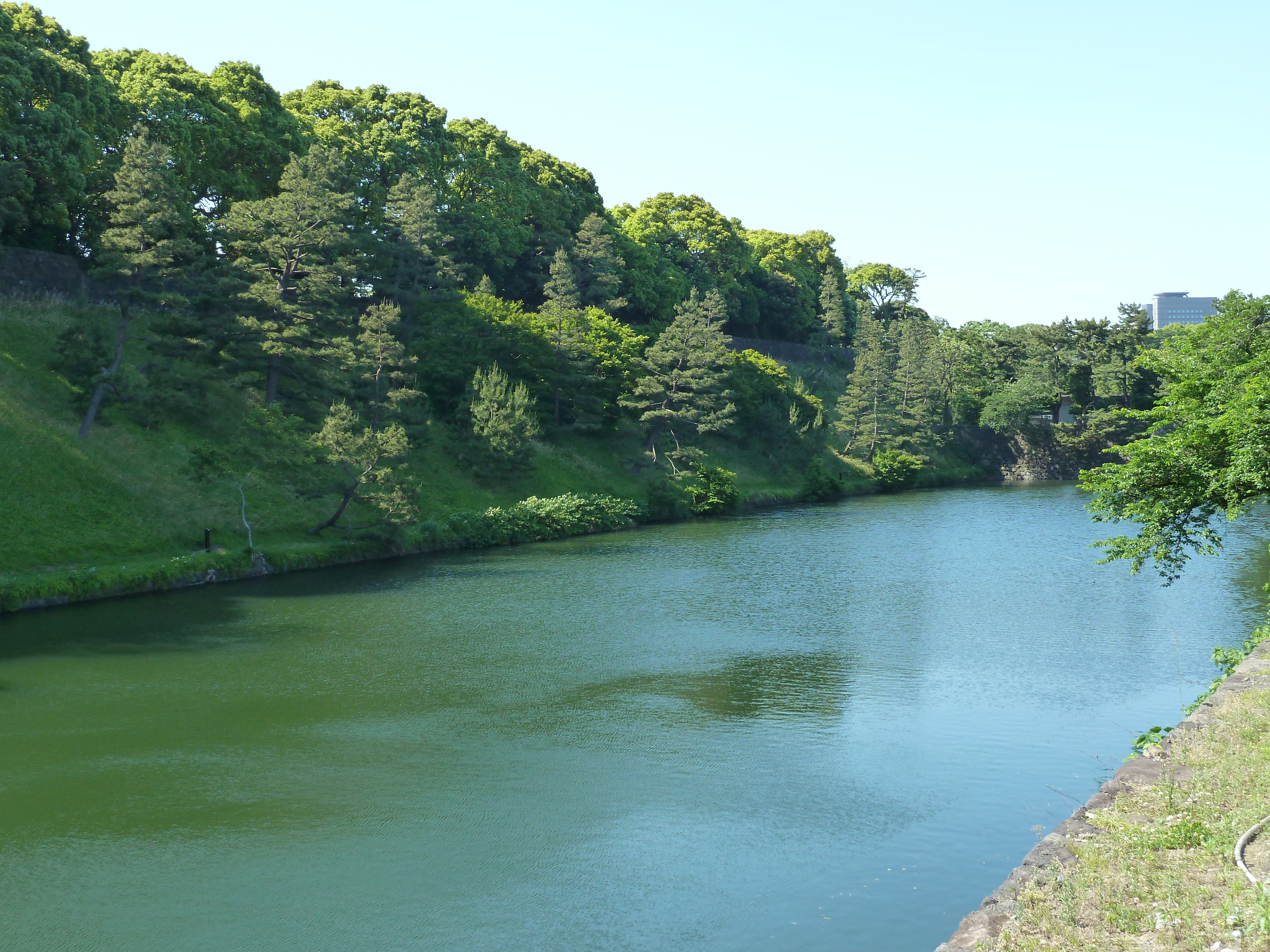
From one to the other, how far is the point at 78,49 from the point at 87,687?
30.8 metres

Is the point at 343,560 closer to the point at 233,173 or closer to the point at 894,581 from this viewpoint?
the point at 894,581

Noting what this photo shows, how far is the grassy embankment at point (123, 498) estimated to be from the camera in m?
28.0

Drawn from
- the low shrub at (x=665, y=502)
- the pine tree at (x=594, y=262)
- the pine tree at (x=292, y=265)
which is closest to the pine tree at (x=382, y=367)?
the pine tree at (x=292, y=265)

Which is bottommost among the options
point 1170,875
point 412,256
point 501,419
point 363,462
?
point 1170,875

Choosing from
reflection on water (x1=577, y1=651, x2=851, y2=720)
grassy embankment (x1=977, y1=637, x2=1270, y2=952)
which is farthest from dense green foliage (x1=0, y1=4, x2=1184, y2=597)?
grassy embankment (x1=977, y1=637, x2=1270, y2=952)

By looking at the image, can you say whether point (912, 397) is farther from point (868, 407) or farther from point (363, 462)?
point (363, 462)

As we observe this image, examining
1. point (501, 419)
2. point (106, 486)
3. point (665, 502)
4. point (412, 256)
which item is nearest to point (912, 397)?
point (665, 502)

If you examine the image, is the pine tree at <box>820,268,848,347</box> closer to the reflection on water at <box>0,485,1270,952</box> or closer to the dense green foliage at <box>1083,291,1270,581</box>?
the reflection on water at <box>0,485,1270,952</box>

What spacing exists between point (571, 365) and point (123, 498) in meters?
25.6

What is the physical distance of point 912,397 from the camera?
72.8 metres

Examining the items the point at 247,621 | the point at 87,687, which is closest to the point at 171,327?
the point at 247,621

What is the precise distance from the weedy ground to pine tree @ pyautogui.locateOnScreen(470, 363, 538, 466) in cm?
3707

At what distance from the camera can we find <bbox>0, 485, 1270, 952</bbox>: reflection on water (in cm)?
1001

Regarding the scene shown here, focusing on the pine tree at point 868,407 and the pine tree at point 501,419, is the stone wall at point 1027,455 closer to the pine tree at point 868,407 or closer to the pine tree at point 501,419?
the pine tree at point 868,407
